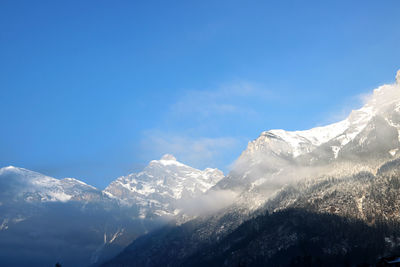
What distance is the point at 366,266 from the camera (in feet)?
549

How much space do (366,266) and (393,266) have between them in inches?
1153

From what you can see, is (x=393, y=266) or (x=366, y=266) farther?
(x=366, y=266)

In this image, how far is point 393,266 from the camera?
139m
